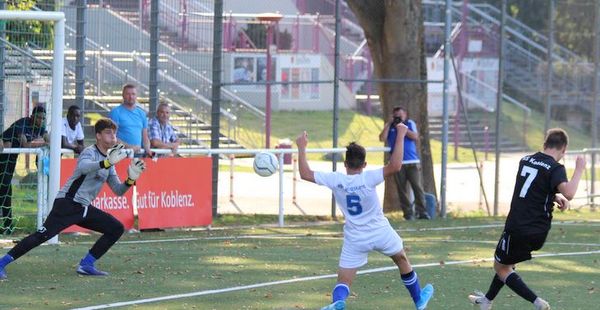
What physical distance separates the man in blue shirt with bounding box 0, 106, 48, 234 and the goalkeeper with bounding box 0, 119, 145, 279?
12.4 ft

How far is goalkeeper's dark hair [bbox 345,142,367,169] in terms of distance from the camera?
383 inches

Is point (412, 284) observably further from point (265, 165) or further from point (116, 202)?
point (116, 202)

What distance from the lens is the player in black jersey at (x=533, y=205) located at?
9.98 m

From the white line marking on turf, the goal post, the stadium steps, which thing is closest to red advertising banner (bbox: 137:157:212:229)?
the goal post

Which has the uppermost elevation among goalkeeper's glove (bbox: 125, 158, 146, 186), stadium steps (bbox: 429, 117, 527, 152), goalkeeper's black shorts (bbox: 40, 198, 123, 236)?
goalkeeper's glove (bbox: 125, 158, 146, 186)

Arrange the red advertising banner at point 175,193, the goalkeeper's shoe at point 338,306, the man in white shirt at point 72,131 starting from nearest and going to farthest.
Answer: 1. the goalkeeper's shoe at point 338,306
2. the man in white shirt at point 72,131
3. the red advertising banner at point 175,193

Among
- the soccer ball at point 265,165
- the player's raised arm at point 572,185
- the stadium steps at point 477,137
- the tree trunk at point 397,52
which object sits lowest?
the stadium steps at point 477,137

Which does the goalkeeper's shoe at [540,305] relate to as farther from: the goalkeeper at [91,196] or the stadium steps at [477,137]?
the stadium steps at [477,137]

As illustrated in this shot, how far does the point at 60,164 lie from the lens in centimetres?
1556

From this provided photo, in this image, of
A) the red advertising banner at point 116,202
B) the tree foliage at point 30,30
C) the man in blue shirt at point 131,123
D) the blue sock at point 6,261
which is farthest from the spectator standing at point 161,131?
the blue sock at point 6,261

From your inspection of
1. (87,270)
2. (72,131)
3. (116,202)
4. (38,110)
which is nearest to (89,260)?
(87,270)

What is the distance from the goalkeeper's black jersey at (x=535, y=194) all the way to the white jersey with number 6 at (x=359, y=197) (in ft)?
3.84

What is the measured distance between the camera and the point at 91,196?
12.2 metres

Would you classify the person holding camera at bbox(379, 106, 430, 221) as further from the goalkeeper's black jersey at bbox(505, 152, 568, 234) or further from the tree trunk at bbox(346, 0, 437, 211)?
the goalkeeper's black jersey at bbox(505, 152, 568, 234)
